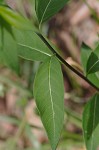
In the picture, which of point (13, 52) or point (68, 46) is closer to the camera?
point (13, 52)

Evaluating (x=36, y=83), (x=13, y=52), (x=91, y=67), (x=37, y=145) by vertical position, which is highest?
(x=13, y=52)

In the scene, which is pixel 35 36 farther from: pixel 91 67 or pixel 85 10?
pixel 85 10

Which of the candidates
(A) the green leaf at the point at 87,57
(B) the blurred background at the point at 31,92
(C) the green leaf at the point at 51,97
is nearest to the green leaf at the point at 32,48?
(C) the green leaf at the point at 51,97

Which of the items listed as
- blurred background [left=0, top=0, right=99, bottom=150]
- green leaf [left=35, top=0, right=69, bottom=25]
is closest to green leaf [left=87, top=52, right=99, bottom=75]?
green leaf [left=35, top=0, right=69, bottom=25]

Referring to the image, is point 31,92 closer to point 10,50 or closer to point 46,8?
point 46,8

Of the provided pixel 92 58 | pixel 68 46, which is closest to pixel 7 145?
pixel 68 46

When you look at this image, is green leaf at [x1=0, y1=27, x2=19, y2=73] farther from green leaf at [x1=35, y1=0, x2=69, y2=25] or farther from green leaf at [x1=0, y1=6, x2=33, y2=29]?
green leaf at [x1=35, y1=0, x2=69, y2=25]

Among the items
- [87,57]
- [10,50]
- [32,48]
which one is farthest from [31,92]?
[10,50]
